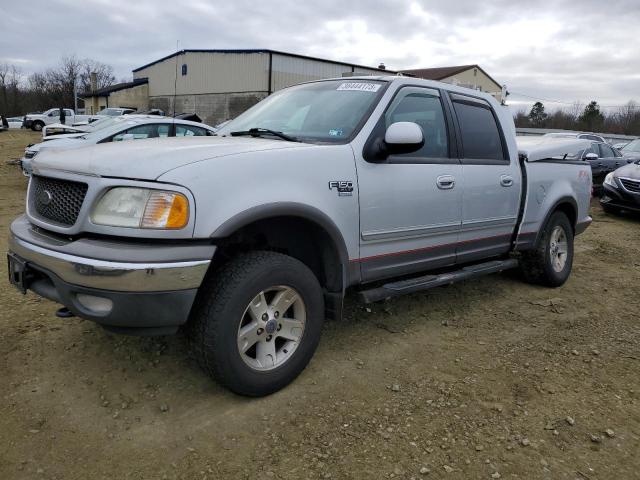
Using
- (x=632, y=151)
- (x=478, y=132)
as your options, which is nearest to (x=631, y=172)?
(x=632, y=151)

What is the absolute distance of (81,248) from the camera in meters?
2.46

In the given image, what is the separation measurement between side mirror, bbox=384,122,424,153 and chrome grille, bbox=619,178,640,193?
9.69 m

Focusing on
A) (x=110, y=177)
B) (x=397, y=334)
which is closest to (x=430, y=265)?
(x=397, y=334)

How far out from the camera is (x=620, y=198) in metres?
11.0

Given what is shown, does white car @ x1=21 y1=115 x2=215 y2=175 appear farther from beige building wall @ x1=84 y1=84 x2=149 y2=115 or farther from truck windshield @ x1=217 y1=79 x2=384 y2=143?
beige building wall @ x1=84 y1=84 x2=149 y2=115

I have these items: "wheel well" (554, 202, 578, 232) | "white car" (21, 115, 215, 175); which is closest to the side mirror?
"wheel well" (554, 202, 578, 232)

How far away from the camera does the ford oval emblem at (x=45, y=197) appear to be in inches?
111

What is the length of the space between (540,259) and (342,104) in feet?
9.36

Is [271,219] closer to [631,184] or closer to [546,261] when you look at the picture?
[546,261]

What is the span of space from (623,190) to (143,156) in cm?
1121

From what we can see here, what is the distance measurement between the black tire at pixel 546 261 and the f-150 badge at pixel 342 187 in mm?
2838

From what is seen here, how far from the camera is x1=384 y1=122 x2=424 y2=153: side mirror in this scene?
3174mm

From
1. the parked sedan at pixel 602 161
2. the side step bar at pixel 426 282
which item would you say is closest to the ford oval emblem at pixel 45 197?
the side step bar at pixel 426 282

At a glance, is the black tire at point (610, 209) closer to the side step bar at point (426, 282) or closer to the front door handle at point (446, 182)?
the side step bar at point (426, 282)
